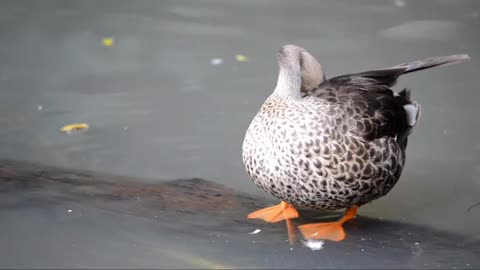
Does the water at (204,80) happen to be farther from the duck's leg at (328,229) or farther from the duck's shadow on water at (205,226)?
the duck's leg at (328,229)

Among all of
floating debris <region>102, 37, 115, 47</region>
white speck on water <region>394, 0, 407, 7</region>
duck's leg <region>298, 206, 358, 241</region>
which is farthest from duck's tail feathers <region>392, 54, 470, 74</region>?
white speck on water <region>394, 0, 407, 7</region>

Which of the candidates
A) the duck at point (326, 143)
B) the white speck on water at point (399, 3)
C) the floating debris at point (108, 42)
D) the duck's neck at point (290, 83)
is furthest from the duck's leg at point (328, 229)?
the white speck on water at point (399, 3)

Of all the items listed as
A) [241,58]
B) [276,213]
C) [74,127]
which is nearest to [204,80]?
[241,58]

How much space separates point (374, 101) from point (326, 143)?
1.42 ft

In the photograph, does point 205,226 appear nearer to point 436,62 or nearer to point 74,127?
point 436,62

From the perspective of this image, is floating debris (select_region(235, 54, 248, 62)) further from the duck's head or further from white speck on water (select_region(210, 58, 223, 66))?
the duck's head

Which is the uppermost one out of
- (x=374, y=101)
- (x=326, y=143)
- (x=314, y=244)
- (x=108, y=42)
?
(x=108, y=42)

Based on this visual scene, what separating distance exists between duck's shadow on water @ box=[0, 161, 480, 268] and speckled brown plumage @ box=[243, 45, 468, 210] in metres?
0.25

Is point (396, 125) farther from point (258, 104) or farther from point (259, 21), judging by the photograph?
point (259, 21)

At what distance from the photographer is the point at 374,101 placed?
371 cm

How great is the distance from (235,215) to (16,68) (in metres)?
2.55

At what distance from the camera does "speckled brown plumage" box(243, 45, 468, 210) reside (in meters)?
3.43

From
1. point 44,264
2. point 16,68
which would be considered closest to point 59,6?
point 16,68

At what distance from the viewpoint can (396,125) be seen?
378 cm
